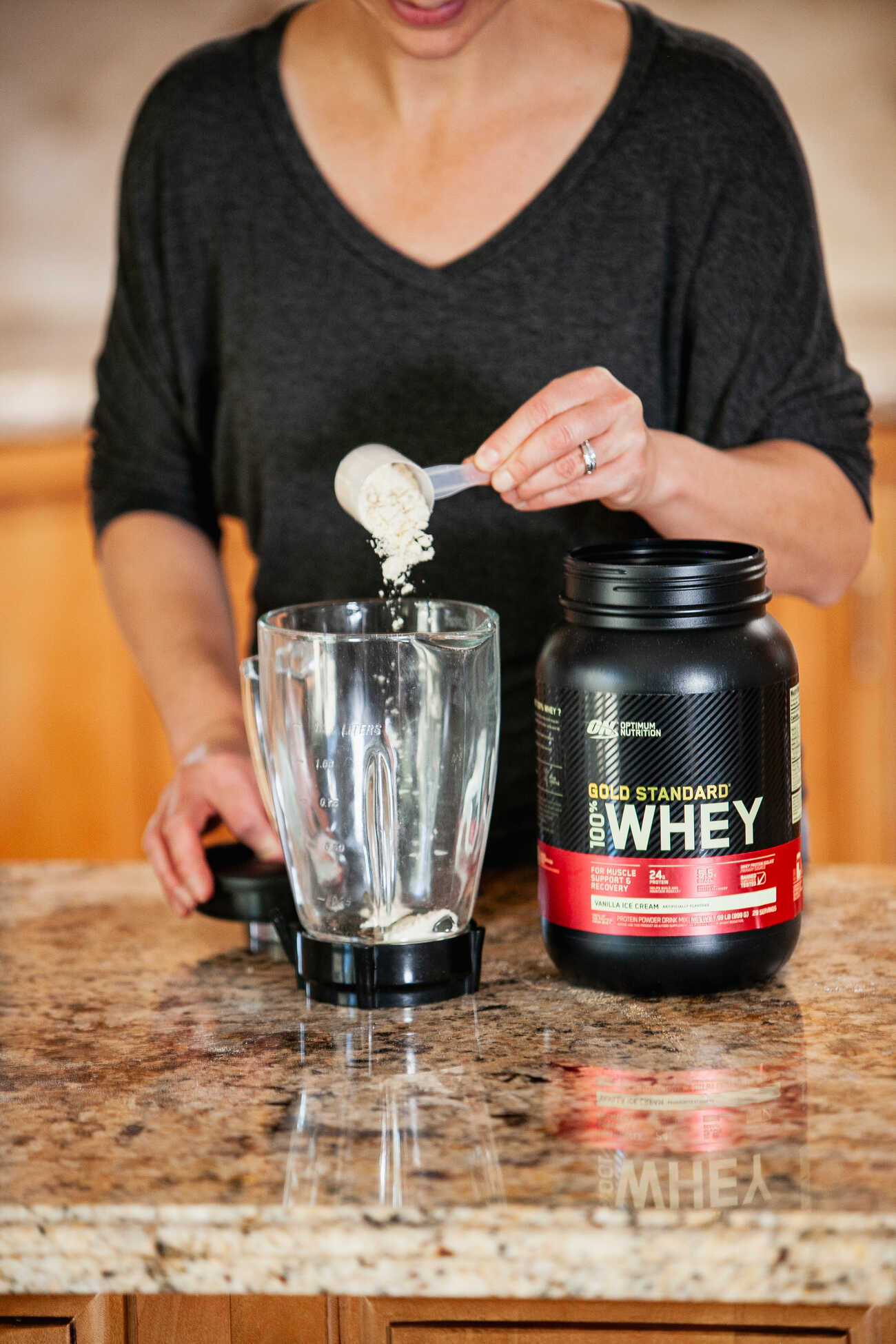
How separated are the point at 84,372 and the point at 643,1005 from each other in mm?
1824

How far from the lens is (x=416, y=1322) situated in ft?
1.79

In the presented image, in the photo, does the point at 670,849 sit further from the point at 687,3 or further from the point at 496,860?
the point at 687,3

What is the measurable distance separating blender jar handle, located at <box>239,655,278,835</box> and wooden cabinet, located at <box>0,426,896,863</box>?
4.45 feet

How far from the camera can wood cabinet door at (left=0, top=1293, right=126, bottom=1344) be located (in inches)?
21.6

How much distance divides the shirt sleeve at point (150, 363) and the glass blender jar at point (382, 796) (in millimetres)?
417

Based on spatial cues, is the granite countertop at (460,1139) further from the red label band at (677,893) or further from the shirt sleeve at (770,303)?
the shirt sleeve at (770,303)

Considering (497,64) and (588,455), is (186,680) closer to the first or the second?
(588,455)

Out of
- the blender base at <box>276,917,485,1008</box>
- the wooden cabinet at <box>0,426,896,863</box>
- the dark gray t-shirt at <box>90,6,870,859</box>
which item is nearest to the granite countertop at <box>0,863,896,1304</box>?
the blender base at <box>276,917,485,1008</box>

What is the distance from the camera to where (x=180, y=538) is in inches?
44.0

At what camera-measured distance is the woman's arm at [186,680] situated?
2.83 ft

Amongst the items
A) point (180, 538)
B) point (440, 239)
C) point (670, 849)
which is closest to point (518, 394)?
point (440, 239)

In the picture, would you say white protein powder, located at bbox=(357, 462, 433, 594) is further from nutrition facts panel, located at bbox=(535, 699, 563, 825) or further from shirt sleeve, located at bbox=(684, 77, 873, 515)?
shirt sleeve, located at bbox=(684, 77, 873, 515)

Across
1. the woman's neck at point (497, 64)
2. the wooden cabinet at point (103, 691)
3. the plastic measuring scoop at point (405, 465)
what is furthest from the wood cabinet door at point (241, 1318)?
the wooden cabinet at point (103, 691)

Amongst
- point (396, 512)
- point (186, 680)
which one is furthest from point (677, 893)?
point (186, 680)
